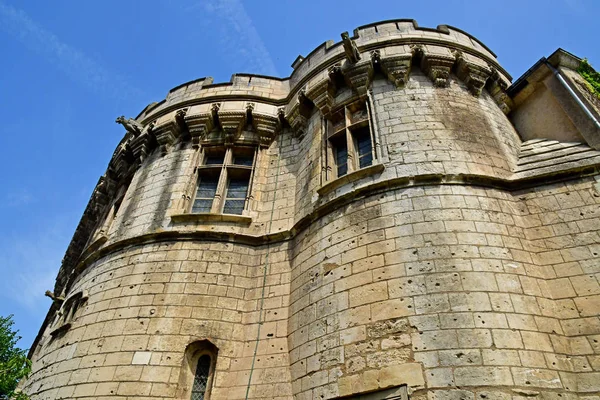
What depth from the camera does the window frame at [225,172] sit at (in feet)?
26.9

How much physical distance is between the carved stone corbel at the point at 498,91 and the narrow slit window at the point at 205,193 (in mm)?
6442

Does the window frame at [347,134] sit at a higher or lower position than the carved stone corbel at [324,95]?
lower

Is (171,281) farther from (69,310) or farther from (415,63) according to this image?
(415,63)

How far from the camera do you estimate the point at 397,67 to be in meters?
7.93

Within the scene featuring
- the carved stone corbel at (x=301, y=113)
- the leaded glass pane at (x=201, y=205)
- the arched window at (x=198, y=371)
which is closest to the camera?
the arched window at (x=198, y=371)

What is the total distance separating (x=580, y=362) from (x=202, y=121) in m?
8.59

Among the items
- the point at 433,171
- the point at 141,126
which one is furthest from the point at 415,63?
the point at 141,126

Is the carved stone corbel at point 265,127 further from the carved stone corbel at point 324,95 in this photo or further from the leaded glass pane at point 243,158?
the carved stone corbel at point 324,95

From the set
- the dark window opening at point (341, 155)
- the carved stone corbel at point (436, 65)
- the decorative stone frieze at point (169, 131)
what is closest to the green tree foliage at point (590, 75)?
the carved stone corbel at point (436, 65)

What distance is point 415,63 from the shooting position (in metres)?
8.20

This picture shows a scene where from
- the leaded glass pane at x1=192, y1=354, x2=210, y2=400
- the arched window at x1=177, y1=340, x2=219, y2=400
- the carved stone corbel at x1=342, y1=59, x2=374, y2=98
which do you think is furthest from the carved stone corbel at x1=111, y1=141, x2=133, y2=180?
the leaded glass pane at x1=192, y1=354, x2=210, y2=400

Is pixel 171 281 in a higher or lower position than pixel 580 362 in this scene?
higher

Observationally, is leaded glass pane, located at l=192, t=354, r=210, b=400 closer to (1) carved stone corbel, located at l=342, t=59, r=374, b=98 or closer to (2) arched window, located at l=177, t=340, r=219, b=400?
(2) arched window, located at l=177, t=340, r=219, b=400

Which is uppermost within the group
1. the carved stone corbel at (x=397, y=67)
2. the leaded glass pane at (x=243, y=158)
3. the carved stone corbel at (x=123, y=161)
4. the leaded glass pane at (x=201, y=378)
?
the carved stone corbel at (x=123, y=161)
